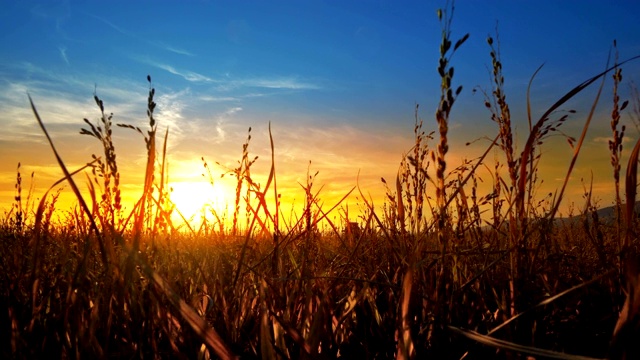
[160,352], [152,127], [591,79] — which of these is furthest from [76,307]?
[591,79]

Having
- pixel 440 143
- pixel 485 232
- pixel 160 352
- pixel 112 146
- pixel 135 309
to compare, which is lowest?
pixel 160 352

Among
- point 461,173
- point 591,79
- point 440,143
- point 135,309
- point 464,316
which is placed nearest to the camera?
point 591,79

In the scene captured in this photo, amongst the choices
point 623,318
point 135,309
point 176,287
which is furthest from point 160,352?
point 623,318

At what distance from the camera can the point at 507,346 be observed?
990mm

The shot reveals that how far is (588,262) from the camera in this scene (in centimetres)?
323

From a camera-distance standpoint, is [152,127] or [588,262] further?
[588,262]

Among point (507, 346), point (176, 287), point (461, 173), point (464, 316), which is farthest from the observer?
point (461, 173)

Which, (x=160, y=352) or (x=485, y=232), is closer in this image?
(x=160, y=352)

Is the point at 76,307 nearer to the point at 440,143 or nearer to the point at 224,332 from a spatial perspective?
the point at 224,332

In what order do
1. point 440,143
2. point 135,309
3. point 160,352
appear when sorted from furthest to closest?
point 135,309 < point 160,352 < point 440,143

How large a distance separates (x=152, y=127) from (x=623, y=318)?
5.62 feet

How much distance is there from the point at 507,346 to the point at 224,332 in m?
1.17

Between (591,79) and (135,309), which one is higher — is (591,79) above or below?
above

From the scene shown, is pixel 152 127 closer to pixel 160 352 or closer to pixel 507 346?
pixel 160 352
